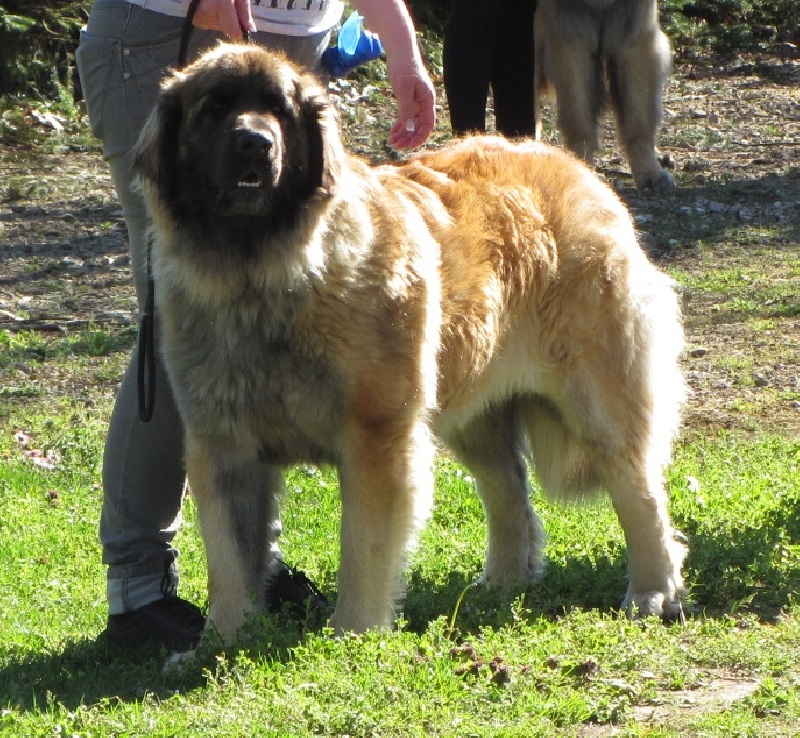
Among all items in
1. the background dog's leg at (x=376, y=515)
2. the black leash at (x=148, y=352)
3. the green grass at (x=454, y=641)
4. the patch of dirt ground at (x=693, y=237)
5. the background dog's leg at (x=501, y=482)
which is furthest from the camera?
the patch of dirt ground at (x=693, y=237)

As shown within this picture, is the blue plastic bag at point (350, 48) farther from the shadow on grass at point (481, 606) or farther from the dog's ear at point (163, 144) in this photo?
the shadow on grass at point (481, 606)

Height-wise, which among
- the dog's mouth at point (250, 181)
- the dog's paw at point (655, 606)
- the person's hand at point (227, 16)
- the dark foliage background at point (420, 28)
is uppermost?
the dark foliage background at point (420, 28)

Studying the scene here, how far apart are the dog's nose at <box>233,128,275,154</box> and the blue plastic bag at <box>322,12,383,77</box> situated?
0.82 metres

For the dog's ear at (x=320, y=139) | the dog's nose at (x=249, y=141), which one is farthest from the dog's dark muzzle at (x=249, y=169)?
the dog's ear at (x=320, y=139)

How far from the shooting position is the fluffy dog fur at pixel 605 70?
906cm

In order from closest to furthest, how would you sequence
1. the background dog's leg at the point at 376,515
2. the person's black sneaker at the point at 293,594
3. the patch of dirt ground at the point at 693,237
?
1. the background dog's leg at the point at 376,515
2. the person's black sneaker at the point at 293,594
3. the patch of dirt ground at the point at 693,237

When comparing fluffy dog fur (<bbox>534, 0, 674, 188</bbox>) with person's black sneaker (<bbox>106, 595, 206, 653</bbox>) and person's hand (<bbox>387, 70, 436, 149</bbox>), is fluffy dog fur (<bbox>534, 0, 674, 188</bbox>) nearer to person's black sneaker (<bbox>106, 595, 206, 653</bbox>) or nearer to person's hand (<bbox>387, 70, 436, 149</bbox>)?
person's hand (<bbox>387, 70, 436, 149</bbox>)

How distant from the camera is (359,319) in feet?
11.3

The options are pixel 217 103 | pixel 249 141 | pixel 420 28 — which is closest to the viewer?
pixel 249 141

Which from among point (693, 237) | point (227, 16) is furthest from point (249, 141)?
point (693, 237)

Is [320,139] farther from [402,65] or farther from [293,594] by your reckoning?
[293,594]

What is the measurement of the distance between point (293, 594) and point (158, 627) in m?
0.42

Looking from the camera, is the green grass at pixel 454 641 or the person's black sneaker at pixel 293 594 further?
the person's black sneaker at pixel 293 594

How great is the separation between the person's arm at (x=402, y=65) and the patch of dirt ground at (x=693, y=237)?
2535 millimetres
